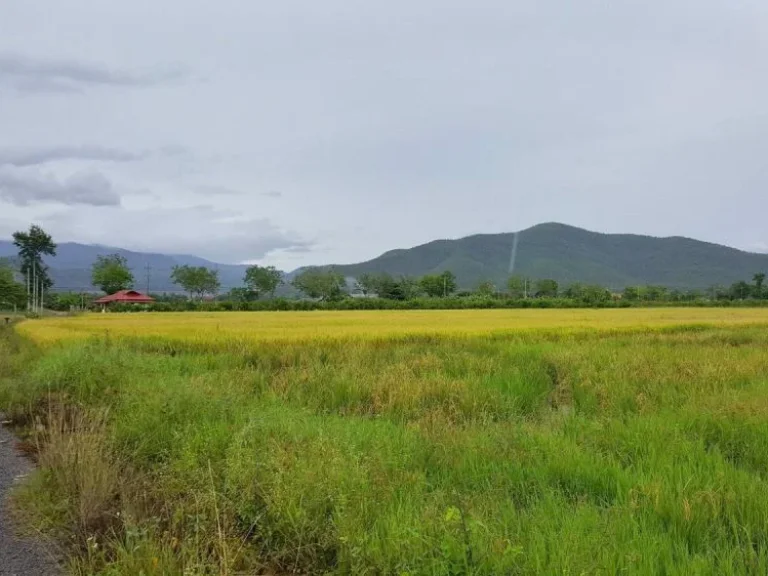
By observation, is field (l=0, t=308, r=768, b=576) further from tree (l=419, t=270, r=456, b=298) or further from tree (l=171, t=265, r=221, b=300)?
tree (l=171, t=265, r=221, b=300)

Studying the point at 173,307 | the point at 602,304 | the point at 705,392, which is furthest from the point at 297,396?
the point at 602,304

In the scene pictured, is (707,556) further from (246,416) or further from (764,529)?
(246,416)

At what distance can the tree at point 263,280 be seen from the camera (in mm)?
116250

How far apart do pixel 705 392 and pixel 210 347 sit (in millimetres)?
13977

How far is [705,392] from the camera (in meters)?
9.89

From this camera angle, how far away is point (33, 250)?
94.8 metres

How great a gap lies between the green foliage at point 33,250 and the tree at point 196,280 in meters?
24.1

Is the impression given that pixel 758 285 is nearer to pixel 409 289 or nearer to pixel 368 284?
pixel 409 289

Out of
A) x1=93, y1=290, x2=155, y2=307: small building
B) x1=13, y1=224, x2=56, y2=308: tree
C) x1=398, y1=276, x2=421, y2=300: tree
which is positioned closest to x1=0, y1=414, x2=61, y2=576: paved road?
x1=93, y1=290, x2=155, y2=307: small building

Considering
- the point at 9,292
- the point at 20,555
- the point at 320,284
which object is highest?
the point at 320,284

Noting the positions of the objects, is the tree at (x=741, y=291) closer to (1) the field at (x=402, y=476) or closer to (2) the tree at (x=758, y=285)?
(2) the tree at (x=758, y=285)

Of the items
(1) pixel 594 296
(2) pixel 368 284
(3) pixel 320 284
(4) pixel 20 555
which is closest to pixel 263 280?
(3) pixel 320 284

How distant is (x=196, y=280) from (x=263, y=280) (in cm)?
1312

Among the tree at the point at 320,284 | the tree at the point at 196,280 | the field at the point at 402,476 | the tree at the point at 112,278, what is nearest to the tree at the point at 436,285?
the tree at the point at 320,284
